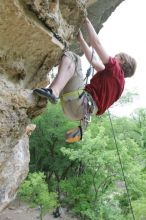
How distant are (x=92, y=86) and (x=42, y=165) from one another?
27.1m

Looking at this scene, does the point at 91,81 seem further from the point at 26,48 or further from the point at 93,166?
the point at 93,166

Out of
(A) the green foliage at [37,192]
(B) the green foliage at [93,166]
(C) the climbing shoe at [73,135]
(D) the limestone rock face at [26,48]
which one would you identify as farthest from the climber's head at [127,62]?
(A) the green foliage at [37,192]

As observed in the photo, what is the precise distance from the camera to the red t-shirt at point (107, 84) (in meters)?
6.11

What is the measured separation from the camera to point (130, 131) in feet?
109

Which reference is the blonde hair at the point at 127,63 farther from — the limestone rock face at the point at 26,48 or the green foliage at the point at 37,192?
the green foliage at the point at 37,192

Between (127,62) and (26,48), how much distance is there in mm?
1637

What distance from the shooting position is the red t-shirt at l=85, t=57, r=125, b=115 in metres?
6.11

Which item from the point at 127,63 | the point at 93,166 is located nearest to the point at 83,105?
the point at 127,63

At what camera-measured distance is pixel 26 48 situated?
634 centimetres

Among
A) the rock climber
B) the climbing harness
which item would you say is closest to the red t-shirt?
the rock climber

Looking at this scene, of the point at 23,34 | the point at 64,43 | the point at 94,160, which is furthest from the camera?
the point at 94,160

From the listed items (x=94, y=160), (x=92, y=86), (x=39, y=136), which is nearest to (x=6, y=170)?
(x=92, y=86)

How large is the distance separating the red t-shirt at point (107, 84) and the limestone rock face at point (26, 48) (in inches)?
31.1

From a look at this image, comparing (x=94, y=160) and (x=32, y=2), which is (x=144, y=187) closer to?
(x=94, y=160)
